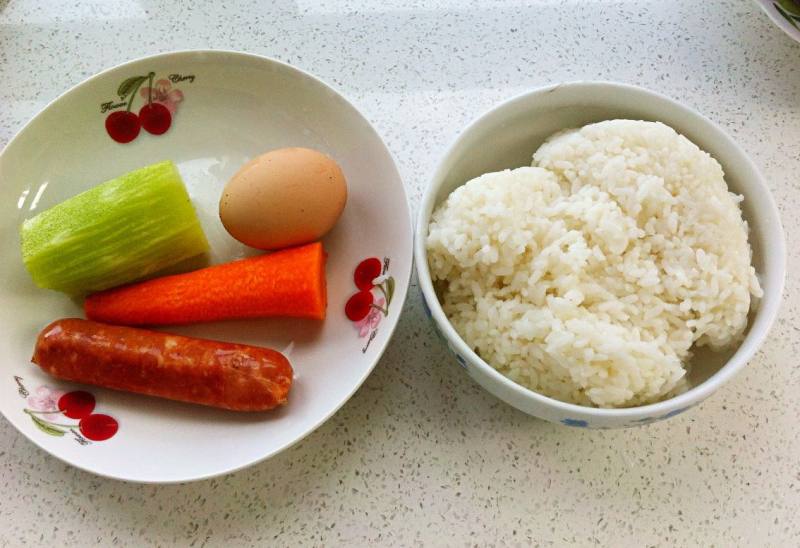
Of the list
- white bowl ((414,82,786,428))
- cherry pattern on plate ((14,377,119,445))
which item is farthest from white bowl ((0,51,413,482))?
white bowl ((414,82,786,428))

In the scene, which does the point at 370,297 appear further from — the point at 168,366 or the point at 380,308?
the point at 168,366

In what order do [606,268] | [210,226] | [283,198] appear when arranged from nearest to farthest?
1. [606,268]
2. [283,198]
3. [210,226]

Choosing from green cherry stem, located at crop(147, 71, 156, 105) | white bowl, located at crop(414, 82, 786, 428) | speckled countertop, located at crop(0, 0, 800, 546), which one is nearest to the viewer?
white bowl, located at crop(414, 82, 786, 428)

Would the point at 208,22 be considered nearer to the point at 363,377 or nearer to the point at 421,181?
the point at 421,181

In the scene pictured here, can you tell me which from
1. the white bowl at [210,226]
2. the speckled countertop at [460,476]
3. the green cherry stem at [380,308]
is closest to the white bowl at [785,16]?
the speckled countertop at [460,476]

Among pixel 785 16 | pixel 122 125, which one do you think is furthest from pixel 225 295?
pixel 785 16

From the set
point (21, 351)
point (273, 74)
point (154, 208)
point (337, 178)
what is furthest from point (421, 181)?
point (21, 351)

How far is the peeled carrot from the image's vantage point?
0.98 m

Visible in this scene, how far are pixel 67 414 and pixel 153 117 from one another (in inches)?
19.0

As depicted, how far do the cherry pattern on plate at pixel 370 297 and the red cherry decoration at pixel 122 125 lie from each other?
440 millimetres

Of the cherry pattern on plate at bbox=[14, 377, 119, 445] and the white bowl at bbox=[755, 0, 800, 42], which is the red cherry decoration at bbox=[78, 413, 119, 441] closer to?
the cherry pattern on plate at bbox=[14, 377, 119, 445]

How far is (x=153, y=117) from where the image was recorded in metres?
1.11

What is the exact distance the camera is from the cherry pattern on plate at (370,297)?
0.95m

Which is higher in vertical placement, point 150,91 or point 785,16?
point 785,16
